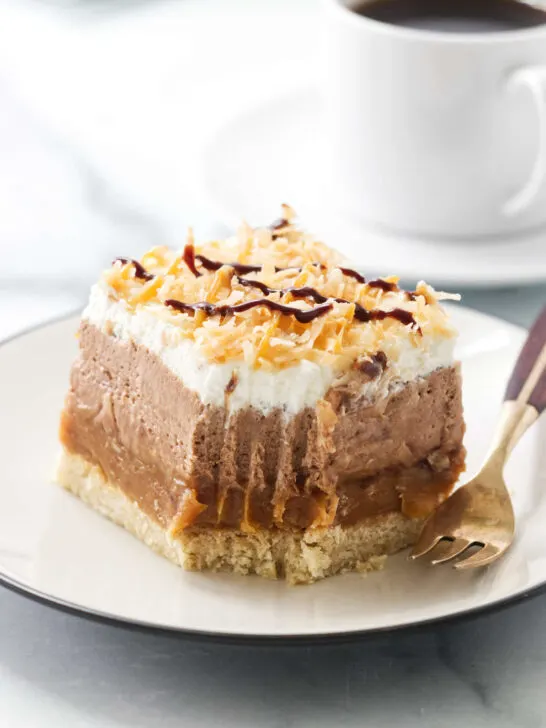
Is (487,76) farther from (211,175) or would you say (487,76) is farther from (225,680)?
(225,680)

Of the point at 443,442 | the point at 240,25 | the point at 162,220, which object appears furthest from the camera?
the point at 240,25

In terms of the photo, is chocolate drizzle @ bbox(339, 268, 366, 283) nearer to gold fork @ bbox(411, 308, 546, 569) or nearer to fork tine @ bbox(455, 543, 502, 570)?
gold fork @ bbox(411, 308, 546, 569)

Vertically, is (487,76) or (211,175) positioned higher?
(487,76)

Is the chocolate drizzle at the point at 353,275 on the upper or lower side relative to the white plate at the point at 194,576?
upper

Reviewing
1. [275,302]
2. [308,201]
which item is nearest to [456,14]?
[308,201]

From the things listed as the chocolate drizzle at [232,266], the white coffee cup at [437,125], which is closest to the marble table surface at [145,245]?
the white coffee cup at [437,125]

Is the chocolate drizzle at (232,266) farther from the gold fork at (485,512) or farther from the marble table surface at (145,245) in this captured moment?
the marble table surface at (145,245)

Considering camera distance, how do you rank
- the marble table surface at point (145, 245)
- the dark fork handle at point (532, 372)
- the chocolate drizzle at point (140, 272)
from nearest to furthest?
the marble table surface at point (145, 245) → the chocolate drizzle at point (140, 272) → the dark fork handle at point (532, 372)

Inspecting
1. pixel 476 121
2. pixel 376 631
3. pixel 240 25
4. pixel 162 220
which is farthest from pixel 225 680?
pixel 240 25

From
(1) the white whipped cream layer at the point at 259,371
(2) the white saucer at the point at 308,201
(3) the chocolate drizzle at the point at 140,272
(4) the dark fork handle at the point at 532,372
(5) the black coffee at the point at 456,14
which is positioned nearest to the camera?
(1) the white whipped cream layer at the point at 259,371
